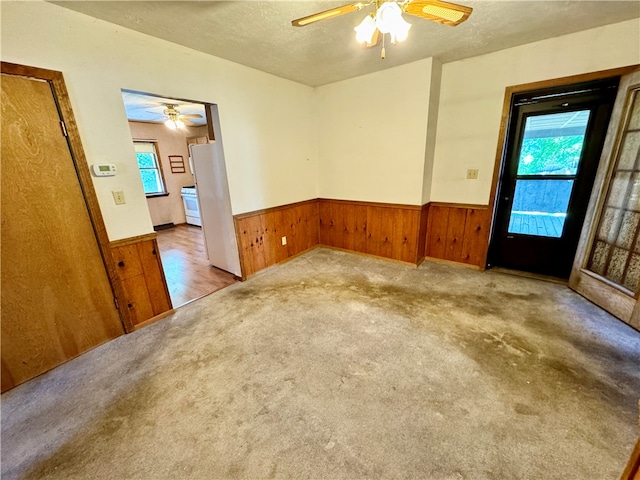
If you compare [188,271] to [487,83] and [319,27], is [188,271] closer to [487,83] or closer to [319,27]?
[319,27]

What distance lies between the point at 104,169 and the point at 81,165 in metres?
0.14

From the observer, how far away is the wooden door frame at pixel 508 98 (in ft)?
7.59

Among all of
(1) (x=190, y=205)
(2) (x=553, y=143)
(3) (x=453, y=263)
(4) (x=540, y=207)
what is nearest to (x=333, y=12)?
(2) (x=553, y=143)

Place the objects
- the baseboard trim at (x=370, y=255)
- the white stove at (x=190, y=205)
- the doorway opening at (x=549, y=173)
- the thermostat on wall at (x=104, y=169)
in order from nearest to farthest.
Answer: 1. the thermostat on wall at (x=104, y=169)
2. the doorway opening at (x=549, y=173)
3. the baseboard trim at (x=370, y=255)
4. the white stove at (x=190, y=205)

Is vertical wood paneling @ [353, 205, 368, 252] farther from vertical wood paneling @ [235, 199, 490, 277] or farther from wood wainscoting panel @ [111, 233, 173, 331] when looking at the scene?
wood wainscoting panel @ [111, 233, 173, 331]

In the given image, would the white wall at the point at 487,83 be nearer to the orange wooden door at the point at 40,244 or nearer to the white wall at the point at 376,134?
the white wall at the point at 376,134

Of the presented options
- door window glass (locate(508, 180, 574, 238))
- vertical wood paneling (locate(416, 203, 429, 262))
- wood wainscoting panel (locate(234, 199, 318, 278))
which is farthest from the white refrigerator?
door window glass (locate(508, 180, 574, 238))

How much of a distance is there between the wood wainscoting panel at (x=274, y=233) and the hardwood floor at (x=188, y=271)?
1.33 ft

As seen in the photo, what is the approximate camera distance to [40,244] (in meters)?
1.81

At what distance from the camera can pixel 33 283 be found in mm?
1809

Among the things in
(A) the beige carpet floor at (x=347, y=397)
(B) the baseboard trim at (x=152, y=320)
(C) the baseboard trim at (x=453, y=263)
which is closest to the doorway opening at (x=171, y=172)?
(B) the baseboard trim at (x=152, y=320)

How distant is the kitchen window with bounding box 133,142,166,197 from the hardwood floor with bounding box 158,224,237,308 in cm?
152

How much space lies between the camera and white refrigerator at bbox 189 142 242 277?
2977 mm

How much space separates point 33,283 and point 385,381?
2.51 metres
